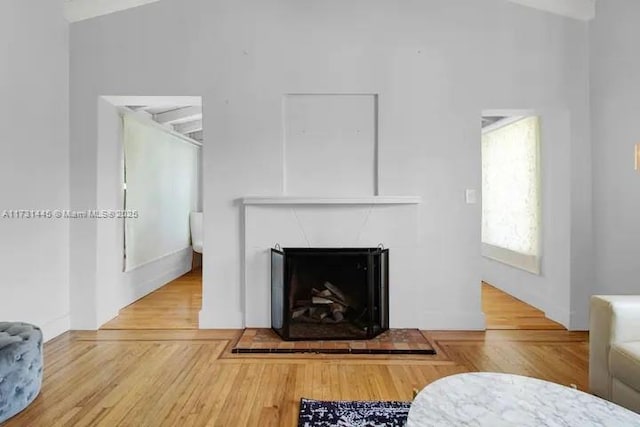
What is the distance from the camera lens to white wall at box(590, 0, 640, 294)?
2961 mm

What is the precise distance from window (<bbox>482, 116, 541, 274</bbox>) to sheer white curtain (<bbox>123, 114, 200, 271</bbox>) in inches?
170

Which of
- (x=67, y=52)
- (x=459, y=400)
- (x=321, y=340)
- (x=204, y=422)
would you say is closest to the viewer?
(x=459, y=400)

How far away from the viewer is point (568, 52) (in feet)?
11.4

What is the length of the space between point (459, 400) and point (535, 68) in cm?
314

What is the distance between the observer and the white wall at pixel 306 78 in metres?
3.46

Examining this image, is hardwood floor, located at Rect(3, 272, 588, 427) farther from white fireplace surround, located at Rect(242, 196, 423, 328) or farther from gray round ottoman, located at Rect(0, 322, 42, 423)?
white fireplace surround, located at Rect(242, 196, 423, 328)

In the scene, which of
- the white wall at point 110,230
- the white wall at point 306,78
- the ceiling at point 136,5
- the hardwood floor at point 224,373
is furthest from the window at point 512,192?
the white wall at point 110,230

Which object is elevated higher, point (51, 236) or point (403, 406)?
point (51, 236)

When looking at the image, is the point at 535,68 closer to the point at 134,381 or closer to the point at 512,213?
the point at 512,213

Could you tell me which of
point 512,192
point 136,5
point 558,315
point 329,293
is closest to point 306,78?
point 136,5

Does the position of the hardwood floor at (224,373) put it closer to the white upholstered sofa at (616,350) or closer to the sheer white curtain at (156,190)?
the white upholstered sofa at (616,350)

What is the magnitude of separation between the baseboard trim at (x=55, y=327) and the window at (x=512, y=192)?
458 cm

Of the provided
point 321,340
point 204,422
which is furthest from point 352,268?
point 204,422

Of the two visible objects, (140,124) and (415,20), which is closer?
(415,20)
